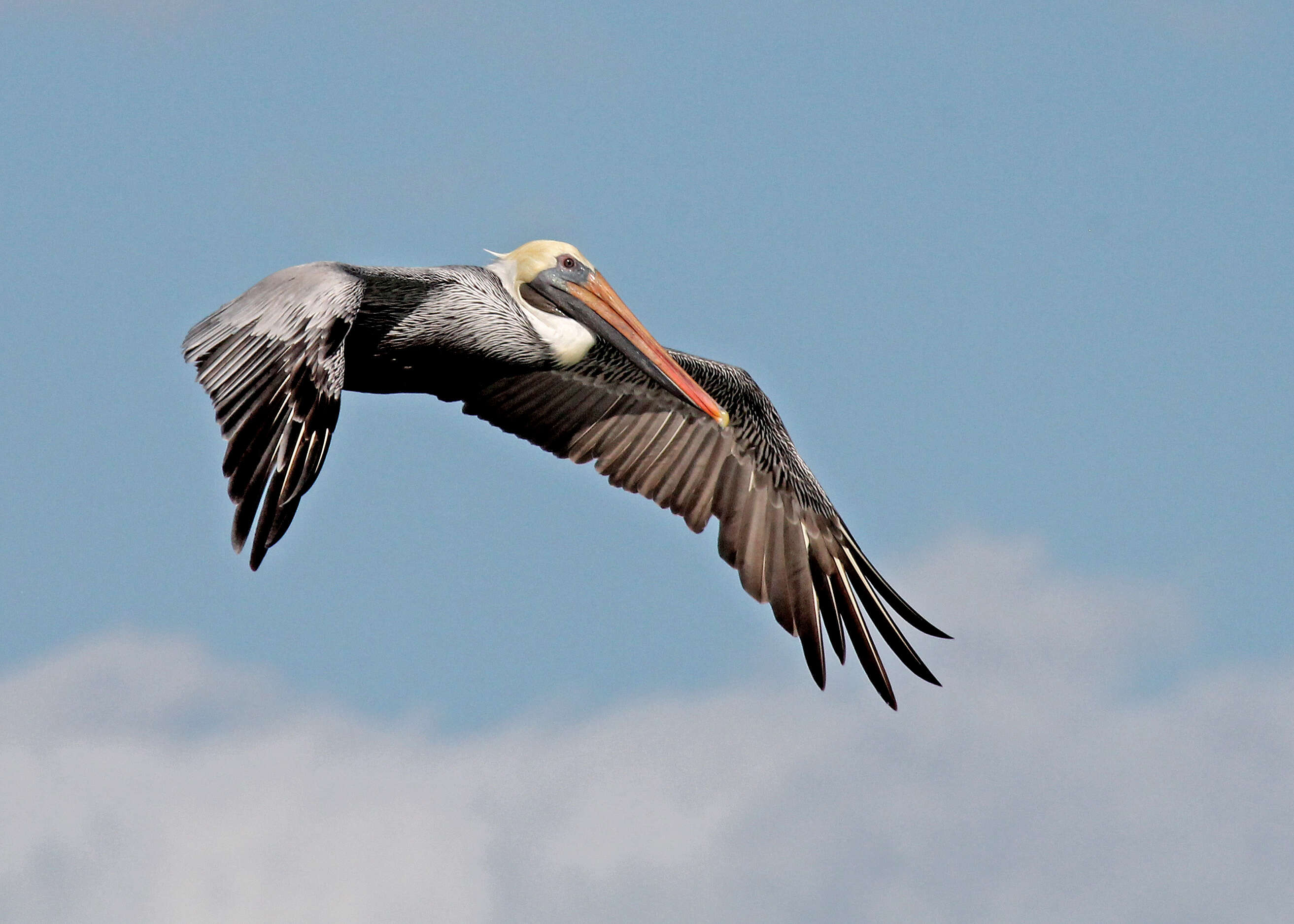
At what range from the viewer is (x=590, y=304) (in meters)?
12.0

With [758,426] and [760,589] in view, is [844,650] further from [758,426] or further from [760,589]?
[758,426]

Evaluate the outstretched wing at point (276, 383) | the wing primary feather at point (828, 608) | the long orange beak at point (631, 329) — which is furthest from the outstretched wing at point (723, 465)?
the outstretched wing at point (276, 383)

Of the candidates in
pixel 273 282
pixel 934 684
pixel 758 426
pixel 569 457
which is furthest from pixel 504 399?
pixel 934 684

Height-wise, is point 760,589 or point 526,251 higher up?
point 526,251

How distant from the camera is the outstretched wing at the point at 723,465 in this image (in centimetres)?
1234

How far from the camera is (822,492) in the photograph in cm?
1298

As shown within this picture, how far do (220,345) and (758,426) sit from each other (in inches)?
188

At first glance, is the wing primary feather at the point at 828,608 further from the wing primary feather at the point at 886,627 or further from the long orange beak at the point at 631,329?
the long orange beak at the point at 631,329

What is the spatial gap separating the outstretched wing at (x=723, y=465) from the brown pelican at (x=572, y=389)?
12 mm

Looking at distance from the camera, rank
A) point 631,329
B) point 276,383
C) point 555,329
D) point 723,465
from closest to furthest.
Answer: point 276,383 < point 555,329 < point 631,329 < point 723,465

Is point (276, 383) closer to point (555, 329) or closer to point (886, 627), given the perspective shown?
point (555, 329)

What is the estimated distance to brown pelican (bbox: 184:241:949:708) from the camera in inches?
366

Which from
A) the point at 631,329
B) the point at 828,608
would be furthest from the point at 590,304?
the point at 828,608

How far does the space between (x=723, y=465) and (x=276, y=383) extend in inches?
184
